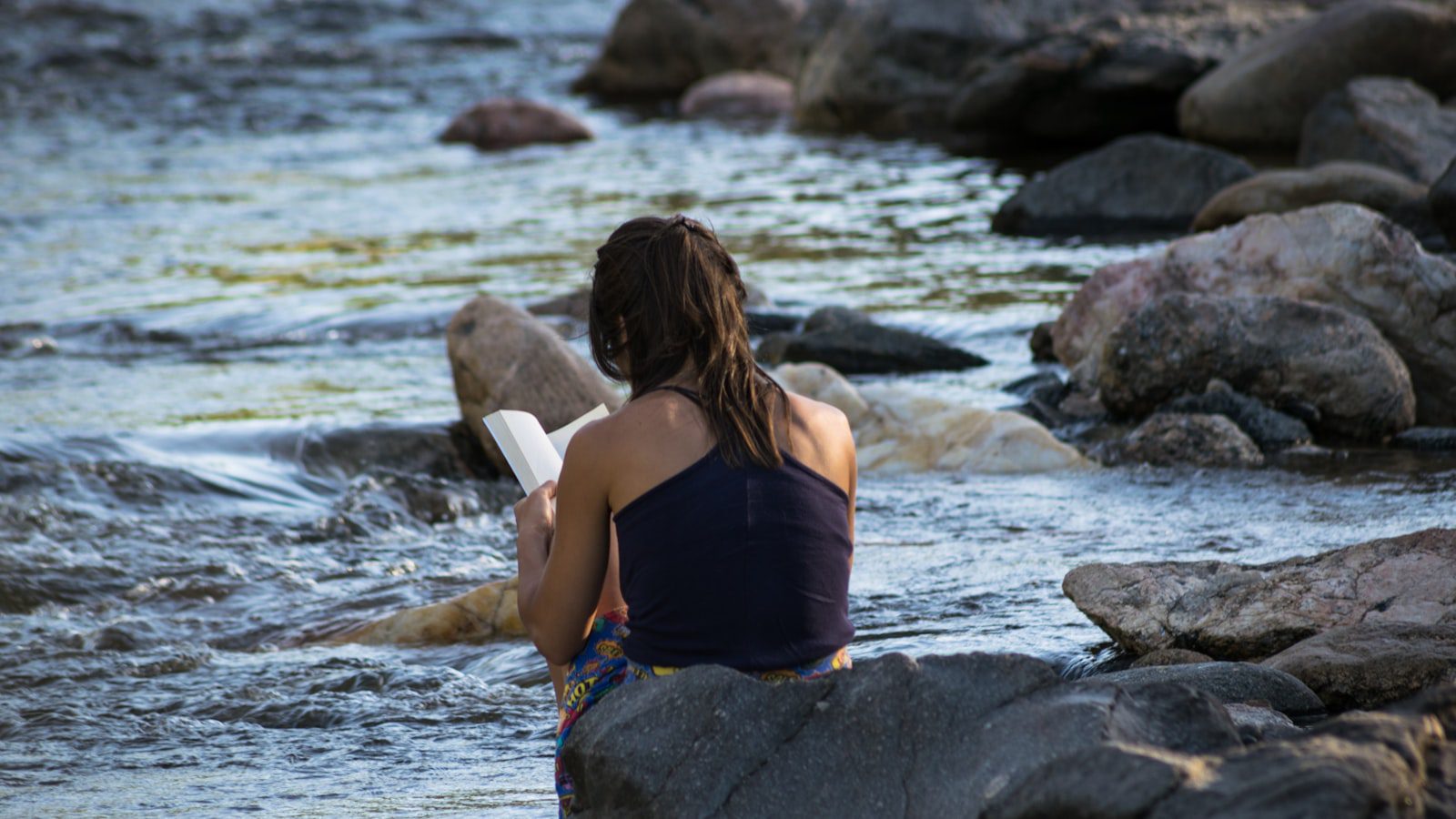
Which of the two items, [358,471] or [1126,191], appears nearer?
[358,471]

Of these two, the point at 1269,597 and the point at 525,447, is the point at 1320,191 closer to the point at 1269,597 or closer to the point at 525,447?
the point at 1269,597

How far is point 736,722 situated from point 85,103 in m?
21.1

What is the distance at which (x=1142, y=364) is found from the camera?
676 centimetres

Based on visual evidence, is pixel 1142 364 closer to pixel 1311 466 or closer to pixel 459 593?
pixel 1311 466

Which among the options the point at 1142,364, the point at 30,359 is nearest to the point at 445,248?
the point at 30,359

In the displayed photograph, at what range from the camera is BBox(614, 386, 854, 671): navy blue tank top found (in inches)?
107

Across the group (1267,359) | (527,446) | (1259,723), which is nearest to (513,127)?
(1267,359)

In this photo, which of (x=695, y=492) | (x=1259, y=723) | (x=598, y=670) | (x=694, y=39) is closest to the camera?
(x=695, y=492)

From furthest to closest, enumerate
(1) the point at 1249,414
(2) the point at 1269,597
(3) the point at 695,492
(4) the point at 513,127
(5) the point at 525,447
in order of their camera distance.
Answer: (4) the point at 513,127
(1) the point at 1249,414
(2) the point at 1269,597
(5) the point at 525,447
(3) the point at 695,492

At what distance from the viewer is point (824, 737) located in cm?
246

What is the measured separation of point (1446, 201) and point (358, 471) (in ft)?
19.3

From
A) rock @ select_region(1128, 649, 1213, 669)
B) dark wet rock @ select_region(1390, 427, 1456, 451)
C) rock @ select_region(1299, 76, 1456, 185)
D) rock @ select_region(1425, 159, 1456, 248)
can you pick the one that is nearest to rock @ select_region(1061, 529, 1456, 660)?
rock @ select_region(1128, 649, 1213, 669)

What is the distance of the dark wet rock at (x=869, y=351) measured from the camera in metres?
8.28

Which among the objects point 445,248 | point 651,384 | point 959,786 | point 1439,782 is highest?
point 651,384
